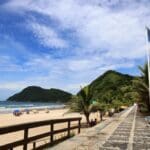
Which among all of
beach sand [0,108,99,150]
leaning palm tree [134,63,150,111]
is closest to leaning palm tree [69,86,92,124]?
beach sand [0,108,99,150]

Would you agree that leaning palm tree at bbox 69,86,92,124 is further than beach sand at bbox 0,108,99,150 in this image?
Yes

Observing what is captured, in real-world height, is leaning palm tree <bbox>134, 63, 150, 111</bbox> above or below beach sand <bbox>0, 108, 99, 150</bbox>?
above

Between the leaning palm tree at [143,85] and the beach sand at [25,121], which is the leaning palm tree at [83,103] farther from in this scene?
the leaning palm tree at [143,85]

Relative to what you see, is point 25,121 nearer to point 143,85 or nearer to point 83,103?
point 83,103

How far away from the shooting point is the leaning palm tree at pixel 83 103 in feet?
85.7

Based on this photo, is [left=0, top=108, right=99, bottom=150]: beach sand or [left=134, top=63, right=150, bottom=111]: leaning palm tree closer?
[left=0, top=108, right=99, bottom=150]: beach sand

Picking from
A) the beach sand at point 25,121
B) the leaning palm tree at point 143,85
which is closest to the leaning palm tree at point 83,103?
the beach sand at point 25,121

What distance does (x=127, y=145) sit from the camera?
9172mm

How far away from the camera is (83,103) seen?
26156 mm

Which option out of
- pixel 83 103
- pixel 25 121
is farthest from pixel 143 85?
pixel 25 121

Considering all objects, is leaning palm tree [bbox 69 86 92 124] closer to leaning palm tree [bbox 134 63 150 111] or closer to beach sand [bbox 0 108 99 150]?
beach sand [bbox 0 108 99 150]

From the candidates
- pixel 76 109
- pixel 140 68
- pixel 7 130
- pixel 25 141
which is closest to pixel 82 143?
pixel 25 141

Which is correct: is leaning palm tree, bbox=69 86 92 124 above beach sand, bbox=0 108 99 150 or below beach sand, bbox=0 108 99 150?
above

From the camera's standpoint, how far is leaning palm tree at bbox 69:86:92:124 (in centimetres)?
2612
